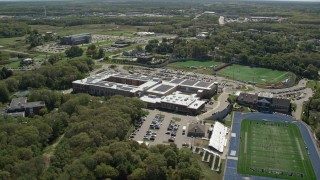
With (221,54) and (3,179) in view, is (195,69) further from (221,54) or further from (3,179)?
(3,179)

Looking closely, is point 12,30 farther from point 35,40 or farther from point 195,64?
point 195,64

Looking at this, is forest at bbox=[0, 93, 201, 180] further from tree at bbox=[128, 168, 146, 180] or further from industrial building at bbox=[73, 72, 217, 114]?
industrial building at bbox=[73, 72, 217, 114]

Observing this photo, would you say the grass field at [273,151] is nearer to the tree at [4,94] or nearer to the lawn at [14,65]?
the tree at [4,94]

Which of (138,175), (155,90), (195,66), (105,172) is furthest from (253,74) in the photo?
(105,172)

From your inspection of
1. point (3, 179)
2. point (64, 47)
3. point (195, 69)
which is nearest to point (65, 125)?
point (3, 179)

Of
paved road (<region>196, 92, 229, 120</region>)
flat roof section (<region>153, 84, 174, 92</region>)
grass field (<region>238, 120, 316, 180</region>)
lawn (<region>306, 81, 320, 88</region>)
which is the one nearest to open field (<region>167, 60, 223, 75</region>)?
paved road (<region>196, 92, 229, 120</region>)

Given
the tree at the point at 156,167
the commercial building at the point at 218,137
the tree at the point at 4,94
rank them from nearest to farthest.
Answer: the tree at the point at 156,167 → the commercial building at the point at 218,137 → the tree at the point at 4,94

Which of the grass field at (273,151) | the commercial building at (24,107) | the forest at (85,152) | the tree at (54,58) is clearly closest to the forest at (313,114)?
the grass field at (273,151)
